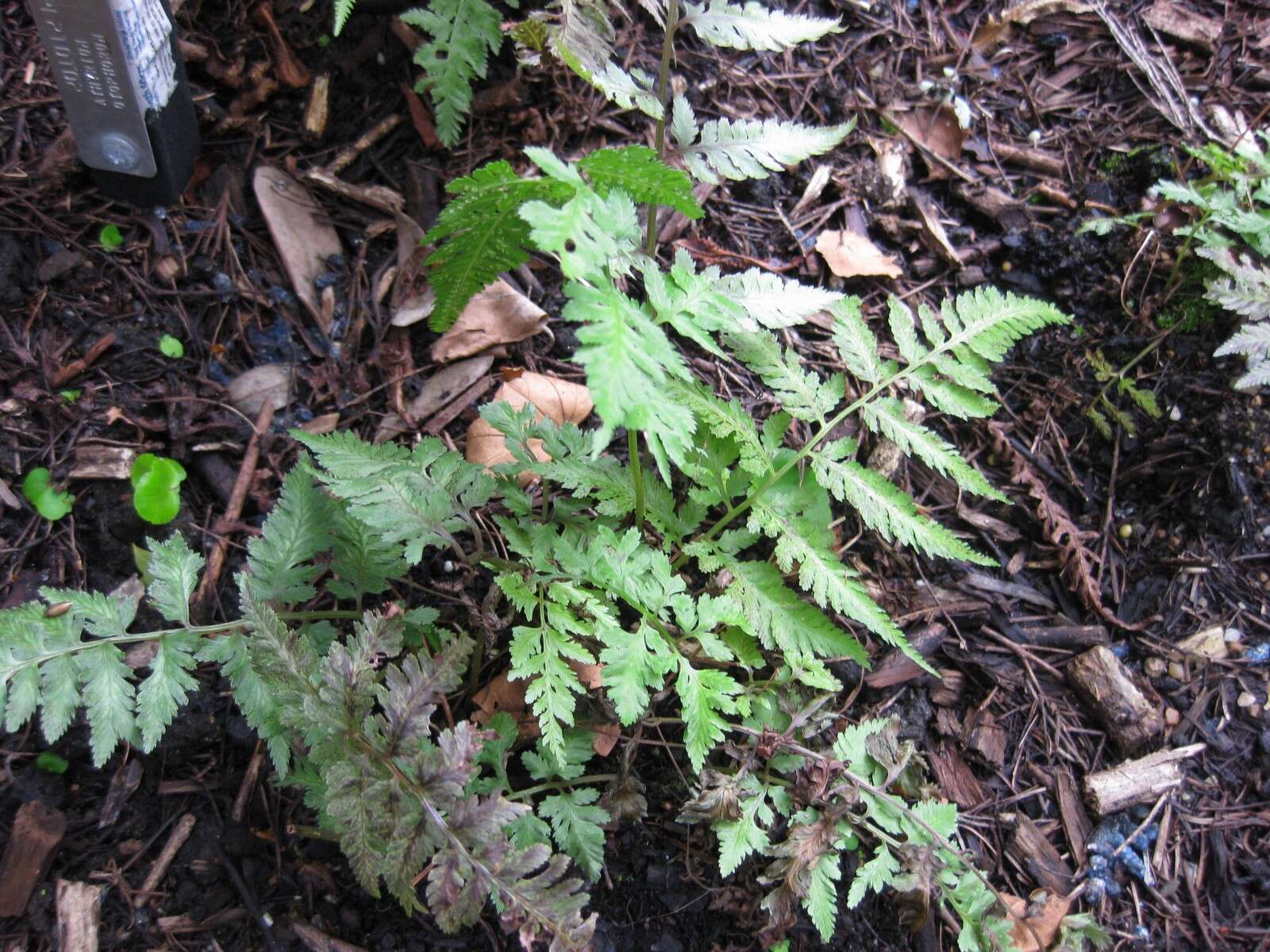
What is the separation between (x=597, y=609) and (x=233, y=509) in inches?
50.9

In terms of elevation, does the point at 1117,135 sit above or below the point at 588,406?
above

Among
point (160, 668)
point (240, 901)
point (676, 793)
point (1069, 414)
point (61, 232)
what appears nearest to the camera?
point (160, 668)

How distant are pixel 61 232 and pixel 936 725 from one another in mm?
3237

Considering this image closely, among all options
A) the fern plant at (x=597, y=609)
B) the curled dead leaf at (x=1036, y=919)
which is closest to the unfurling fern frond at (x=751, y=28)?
the fern plant at (x=597, y=609)

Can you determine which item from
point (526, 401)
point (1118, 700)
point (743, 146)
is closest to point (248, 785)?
point (526, 401)

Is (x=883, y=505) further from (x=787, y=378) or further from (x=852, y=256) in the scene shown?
(x=852, y=256)

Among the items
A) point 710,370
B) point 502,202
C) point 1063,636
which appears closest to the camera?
point 502,202

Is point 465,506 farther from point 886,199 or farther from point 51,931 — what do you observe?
point 886,199

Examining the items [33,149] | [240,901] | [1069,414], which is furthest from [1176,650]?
[33,149]

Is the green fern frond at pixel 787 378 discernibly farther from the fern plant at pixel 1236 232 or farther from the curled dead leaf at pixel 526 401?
the fern plant at pixel 1236 232

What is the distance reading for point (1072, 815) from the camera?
9.18ft

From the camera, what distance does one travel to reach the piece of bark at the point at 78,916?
7.54 feet

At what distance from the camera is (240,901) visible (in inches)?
95.3

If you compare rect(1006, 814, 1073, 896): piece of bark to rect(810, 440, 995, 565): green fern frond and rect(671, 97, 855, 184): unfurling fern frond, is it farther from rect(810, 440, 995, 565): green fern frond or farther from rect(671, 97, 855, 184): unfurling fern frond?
rect(671, 97, 855, 184): unfurling fern frond
